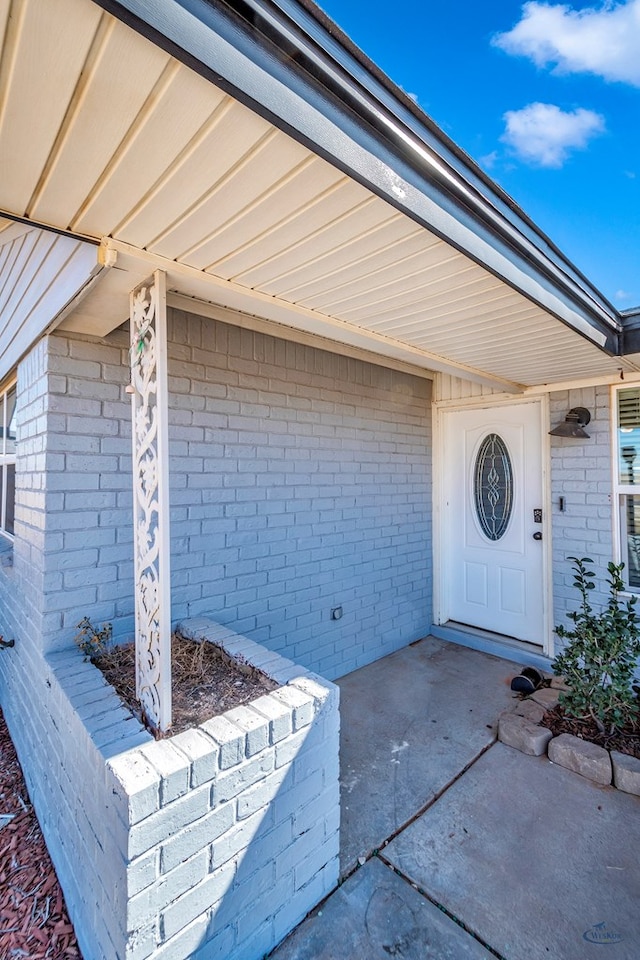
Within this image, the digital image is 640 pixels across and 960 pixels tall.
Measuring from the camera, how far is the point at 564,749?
267cm

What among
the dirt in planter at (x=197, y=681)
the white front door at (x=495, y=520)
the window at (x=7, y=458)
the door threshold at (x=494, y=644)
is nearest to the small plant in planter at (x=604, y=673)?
the door threshold at (x=494, y=644)

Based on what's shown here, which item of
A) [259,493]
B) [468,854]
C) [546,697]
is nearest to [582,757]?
[546,697]

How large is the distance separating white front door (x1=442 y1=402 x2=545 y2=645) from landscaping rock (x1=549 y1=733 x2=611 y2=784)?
4.92 feet

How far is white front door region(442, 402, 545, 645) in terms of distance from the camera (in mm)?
4215

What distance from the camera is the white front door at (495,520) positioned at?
13.8 feet

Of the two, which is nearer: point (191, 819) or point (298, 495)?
point (191, 819)

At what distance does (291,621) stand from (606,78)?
512 cm

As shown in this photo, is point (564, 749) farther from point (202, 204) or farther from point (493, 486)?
point (202, 204)

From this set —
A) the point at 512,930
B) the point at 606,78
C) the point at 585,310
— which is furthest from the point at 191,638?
the point at 606,78

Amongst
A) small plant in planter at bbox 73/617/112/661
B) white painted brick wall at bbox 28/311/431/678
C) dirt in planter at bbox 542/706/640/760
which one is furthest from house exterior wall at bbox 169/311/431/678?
dirt in planter at bbox 542/706/640/760

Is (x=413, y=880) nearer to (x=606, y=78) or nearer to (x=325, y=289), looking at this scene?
(x=325, y=289)

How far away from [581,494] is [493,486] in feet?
2.77

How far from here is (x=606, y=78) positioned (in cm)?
374

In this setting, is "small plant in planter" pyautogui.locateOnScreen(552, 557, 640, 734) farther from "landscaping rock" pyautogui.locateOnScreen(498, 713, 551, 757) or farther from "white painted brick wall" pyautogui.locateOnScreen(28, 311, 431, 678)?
"white painted brick wall" pyautogui.locateOnScreen(28, 311, 431, 678)
